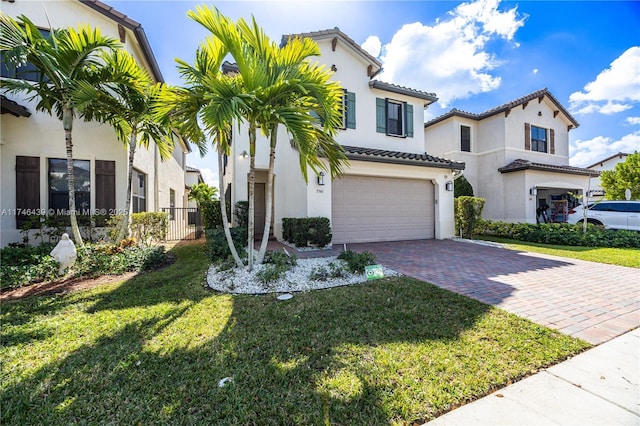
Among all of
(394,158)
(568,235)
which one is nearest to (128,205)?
(394,158)

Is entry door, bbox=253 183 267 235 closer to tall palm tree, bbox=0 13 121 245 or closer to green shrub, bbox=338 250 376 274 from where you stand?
tall palm tree, bbox=0 13 121 245

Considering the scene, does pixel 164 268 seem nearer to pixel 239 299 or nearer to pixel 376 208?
pixel 239 299

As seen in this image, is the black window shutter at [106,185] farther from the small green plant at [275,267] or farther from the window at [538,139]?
the window at [538,139]

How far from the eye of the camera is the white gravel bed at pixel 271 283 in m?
5.16

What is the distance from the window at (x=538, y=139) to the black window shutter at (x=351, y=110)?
540 inches

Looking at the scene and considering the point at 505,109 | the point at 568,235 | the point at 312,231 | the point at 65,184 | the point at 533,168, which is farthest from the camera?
the point at 505,109

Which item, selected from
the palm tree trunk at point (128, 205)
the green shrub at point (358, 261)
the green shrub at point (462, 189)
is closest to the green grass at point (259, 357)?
the green shrub at point (358, 261)

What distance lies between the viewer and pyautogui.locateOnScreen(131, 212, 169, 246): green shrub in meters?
9.04

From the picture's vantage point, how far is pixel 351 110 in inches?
484

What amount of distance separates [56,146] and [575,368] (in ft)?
42.3

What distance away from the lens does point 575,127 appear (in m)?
19.3

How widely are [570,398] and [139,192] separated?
42.5 ft

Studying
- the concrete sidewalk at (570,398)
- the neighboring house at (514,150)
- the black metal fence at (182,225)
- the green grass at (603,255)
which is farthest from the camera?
the neighboring house at (514,150)

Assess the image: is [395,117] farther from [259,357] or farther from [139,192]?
[259,357]
